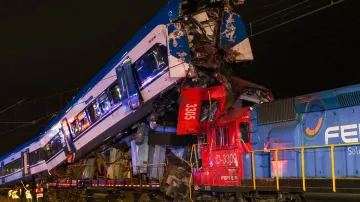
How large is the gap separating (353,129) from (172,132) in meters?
7.37

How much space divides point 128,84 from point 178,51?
2879 mm

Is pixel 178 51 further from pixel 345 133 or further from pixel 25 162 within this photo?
pixel 25 162

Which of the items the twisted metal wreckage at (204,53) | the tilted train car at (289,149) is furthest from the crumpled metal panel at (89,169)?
the tilted train car at (289,149)

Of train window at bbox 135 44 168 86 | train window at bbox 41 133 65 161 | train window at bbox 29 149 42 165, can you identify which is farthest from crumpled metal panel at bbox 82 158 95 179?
train window at bbox 135 44 168 86

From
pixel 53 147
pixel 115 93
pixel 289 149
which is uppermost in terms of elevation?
pixel 115 93

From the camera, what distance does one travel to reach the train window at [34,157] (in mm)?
23562

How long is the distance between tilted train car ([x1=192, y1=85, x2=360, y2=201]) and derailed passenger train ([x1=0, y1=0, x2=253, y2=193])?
200 centimetres

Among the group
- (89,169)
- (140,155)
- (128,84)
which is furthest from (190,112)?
(89,169)

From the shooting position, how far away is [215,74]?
11977 mm

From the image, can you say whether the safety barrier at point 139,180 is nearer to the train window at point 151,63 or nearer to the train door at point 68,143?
the train door at point 68,143

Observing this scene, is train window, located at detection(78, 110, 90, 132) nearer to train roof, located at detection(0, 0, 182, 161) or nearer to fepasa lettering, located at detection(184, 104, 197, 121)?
train roof, located at detection(0, 0, 182, 161)

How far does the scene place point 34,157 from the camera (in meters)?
24.3

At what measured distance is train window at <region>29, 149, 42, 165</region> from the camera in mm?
23562

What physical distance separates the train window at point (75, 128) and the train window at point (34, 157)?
18.5ft
